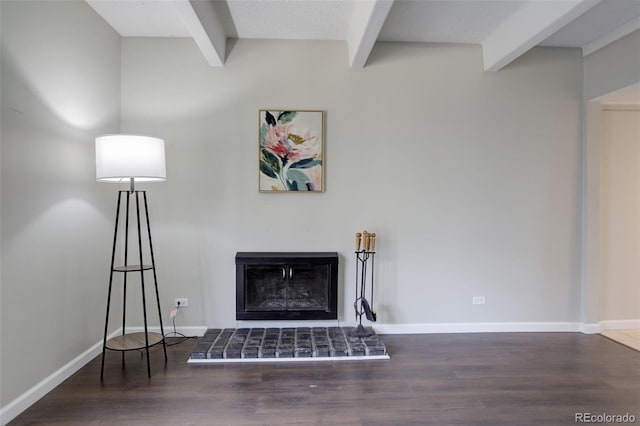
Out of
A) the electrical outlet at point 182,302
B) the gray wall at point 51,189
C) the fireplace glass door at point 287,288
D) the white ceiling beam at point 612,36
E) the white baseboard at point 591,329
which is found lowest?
the white baseboard at point 591,329

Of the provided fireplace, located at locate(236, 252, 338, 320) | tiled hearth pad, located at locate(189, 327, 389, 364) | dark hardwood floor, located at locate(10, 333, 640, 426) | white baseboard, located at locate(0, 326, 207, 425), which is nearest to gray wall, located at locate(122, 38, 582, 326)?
fireplace, located at locate(236, 252, 338, 320)

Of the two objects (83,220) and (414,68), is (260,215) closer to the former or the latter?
(83,220)

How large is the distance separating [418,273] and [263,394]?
6.11ft

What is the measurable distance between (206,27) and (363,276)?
8.21ft

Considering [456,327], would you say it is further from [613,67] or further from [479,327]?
[613,67]

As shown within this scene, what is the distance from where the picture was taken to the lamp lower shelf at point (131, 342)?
261 centimetres

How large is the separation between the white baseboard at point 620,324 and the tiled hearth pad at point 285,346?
2465 millimetres

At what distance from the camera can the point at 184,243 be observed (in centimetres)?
332

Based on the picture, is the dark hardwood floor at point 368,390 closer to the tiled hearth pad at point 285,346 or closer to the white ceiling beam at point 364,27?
the tiled hearth pad at point 285,346

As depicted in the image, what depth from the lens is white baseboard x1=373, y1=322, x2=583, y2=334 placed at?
11.2 feet

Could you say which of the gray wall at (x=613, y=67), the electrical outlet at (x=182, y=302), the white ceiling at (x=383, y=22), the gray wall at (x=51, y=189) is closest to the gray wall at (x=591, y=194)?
the gray wall at (x=613, y=67)

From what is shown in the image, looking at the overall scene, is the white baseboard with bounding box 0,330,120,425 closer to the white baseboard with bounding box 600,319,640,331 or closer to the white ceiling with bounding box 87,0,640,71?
the white ceiling with bounding box 87,0,640,71

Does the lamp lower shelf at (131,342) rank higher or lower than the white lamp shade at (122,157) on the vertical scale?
lower

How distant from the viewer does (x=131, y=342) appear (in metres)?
2.73
